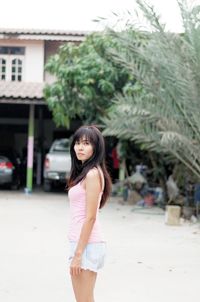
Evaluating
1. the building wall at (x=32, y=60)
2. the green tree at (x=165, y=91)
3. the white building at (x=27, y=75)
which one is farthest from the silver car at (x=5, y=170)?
the green tree at (x=165, y=91)

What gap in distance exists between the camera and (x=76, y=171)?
385 centimetres

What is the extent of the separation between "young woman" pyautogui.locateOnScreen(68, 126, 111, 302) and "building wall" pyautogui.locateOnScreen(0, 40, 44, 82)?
793 inches

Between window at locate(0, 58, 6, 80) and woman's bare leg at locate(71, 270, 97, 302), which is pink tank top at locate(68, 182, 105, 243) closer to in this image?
woman's bare leg at locate(71, 270, 97, 302)

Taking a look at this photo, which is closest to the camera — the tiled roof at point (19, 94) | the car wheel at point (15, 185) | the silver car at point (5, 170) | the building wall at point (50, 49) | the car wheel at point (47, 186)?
the tiled roof at point (19, 94)

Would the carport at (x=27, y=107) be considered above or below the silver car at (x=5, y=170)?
above

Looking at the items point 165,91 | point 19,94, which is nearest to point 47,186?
point 19,94

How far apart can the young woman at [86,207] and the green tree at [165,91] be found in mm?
7462

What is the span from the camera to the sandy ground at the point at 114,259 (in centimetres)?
590

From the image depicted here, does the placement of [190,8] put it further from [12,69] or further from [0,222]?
[12,69]

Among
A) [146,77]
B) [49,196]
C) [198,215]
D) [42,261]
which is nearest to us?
[42,261]

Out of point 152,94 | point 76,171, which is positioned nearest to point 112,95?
point 152,94

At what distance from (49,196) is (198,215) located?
20.6 feet

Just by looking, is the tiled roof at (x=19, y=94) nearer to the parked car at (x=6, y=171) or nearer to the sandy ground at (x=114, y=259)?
the parked car at (x=6, y=171)

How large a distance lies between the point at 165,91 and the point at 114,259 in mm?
5292
